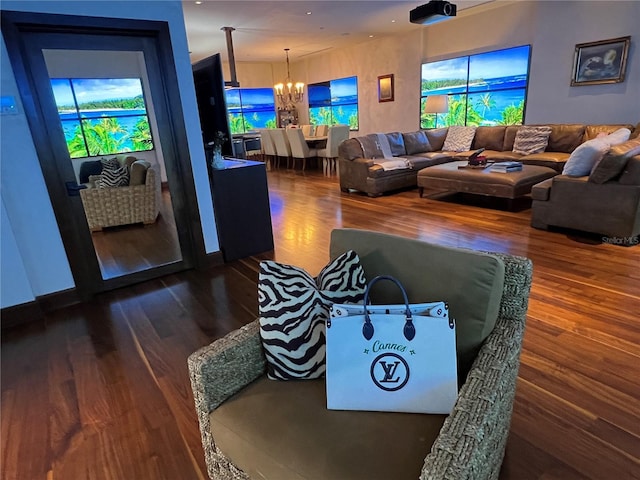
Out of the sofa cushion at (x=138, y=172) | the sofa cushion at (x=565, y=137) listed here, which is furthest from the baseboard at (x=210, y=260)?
the sofa cushion at (x=565, y=137)

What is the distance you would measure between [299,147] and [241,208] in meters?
5.40

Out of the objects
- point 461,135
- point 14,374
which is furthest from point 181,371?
point 461,135

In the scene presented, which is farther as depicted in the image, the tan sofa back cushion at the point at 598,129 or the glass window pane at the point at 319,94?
the glass window pane at the point at 319,94

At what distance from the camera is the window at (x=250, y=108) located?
11.0m

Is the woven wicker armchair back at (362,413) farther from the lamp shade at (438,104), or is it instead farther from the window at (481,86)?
the window at (481,86)

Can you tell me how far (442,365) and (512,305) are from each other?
1.22ft

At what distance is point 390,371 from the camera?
1063mm

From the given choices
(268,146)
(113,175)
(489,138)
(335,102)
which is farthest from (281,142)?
(113,175)

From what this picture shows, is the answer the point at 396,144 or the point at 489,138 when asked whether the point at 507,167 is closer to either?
the point at 489,138

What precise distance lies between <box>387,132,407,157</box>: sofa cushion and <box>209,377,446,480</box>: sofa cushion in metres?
5.56

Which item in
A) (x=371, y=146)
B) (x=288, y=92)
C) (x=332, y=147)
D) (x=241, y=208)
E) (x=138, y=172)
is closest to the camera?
(x=138, y=172)

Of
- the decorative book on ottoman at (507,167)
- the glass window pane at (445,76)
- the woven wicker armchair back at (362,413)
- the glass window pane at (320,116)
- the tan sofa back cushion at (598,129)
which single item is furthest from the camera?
the glass window pane at (320,116)

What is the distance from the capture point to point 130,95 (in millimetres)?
2979

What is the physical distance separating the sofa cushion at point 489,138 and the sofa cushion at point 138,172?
17.6 ft
